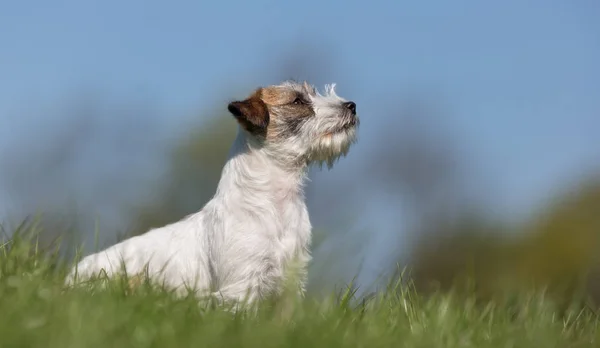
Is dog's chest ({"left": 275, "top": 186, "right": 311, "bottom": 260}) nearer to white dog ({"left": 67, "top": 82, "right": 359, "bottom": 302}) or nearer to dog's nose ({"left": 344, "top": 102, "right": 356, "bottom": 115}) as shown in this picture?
white dog ({"left": 67, "top": 82, "right": 359, "bottom": 302})

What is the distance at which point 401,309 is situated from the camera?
775 centimetres

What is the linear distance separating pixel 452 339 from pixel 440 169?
736 inches

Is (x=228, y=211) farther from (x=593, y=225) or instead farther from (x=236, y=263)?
(x=593, y=225)

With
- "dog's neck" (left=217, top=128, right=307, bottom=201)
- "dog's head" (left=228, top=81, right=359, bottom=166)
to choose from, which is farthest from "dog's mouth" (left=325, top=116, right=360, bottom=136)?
"dog's neck" (left=217, top=128, right=307, bottom=201)

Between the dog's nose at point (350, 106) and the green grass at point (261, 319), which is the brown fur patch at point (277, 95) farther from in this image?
the green grass at point (261, 319)

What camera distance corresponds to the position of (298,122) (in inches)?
360

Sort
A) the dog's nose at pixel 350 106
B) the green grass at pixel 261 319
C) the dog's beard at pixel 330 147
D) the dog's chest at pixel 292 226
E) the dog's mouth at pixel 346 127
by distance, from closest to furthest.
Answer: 1. the green grass at pixel 261 319
2. the dog's chest at pixel 292 226
3. the dog's beard at pixel 330 147
4. the dog's mouth at pixel 346 127
5. the dog's nose at pixel 350 106

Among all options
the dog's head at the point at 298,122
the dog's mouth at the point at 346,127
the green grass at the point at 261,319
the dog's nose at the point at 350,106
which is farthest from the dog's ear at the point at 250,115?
the green grass at the point at 261,319

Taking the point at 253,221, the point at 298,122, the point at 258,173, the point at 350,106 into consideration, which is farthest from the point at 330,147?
the point at 253,221

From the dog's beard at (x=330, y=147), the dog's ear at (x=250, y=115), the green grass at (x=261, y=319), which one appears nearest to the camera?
the green grass at (x=261, y=319)

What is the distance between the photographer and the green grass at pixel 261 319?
213 inches

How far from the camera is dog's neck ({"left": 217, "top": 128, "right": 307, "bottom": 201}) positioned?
871cm

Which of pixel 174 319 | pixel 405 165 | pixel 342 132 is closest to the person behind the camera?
pixel 174 319

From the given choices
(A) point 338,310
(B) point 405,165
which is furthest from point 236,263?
(B) point 405,165
